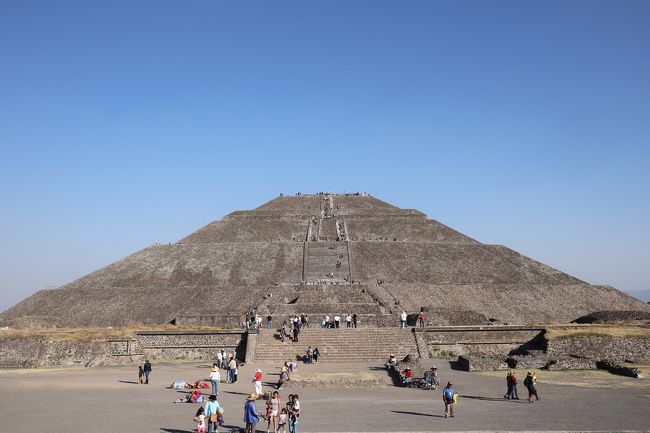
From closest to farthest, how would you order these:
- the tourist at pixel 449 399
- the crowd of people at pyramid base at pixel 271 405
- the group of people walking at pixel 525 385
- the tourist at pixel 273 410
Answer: the crowd of people at pyramid base at pixel 271 405 < the tourist at pixel 273 410 < the tourist at pixel 449 399 < the group of people walking at pixel 525 385

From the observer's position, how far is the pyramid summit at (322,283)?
45.5 m

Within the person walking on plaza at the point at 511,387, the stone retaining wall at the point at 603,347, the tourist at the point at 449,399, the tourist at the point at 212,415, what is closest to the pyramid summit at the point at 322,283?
the stone retaining wall at the point at 603,347

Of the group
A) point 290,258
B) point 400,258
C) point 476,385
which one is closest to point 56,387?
point 476,385

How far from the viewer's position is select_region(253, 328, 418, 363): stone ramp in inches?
1286

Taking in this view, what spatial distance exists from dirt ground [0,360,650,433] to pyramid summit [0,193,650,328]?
1413 cm

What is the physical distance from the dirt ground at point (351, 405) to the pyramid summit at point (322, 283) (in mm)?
14127

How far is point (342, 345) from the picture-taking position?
3362 centimetres

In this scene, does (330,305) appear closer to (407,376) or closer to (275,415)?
(407,376)

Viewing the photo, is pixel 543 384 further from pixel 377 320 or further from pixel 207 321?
pixel 207 321

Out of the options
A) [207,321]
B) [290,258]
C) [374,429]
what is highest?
[290,258]

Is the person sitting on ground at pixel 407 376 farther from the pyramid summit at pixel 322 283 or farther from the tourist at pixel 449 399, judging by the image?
the pyramid summit at pixel 322 283

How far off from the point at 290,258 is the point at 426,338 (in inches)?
996

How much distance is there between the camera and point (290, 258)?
2335 inches

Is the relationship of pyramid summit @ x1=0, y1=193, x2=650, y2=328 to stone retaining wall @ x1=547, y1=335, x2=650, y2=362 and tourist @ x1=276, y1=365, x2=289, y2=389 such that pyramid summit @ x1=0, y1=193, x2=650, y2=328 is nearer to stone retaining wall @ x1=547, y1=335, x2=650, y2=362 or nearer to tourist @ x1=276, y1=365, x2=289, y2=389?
stone retaining wall @ x1=547, y1=335, x2=650, y2=362
